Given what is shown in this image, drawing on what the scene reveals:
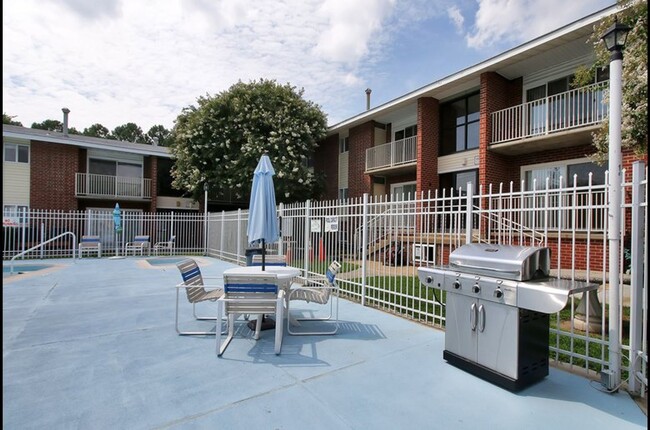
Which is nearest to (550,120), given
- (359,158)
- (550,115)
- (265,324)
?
(550,115)

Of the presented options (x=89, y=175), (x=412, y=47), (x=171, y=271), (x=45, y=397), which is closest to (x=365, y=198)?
(x=45, y=397)

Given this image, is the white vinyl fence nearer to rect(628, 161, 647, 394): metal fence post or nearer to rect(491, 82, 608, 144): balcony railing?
rect(628, 161, 647, 394): metal fence post

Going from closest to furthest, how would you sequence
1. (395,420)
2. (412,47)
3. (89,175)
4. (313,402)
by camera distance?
(395,420), (313,402), (412,47), (89,175)

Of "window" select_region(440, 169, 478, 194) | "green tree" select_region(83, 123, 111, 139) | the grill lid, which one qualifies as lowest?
the grill lid

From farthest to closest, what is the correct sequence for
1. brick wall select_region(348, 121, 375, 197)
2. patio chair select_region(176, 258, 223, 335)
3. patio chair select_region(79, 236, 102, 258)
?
brick wall select_region(348, 121, 375, 197), patio chair select_region(79, 236, 102, 258), patio chair select_region(176, 258, 223, 335)

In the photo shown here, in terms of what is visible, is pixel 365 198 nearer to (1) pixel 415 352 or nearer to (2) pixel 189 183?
(1) pixel 415 352

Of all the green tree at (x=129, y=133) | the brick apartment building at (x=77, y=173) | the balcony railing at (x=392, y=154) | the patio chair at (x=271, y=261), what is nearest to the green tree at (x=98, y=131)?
the green tree at (x=129, y=133)

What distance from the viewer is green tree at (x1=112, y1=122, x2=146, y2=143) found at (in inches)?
2280

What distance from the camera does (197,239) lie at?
1906 centimetres

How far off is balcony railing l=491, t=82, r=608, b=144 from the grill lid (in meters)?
8.26

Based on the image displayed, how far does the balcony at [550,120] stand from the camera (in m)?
10.3

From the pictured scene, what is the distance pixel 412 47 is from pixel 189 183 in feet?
42.4

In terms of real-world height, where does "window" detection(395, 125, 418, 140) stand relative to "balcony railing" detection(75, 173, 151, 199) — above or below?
above

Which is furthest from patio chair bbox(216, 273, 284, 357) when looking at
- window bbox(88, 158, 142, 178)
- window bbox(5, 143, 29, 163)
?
window bbox(88, 158, 142, 178)
